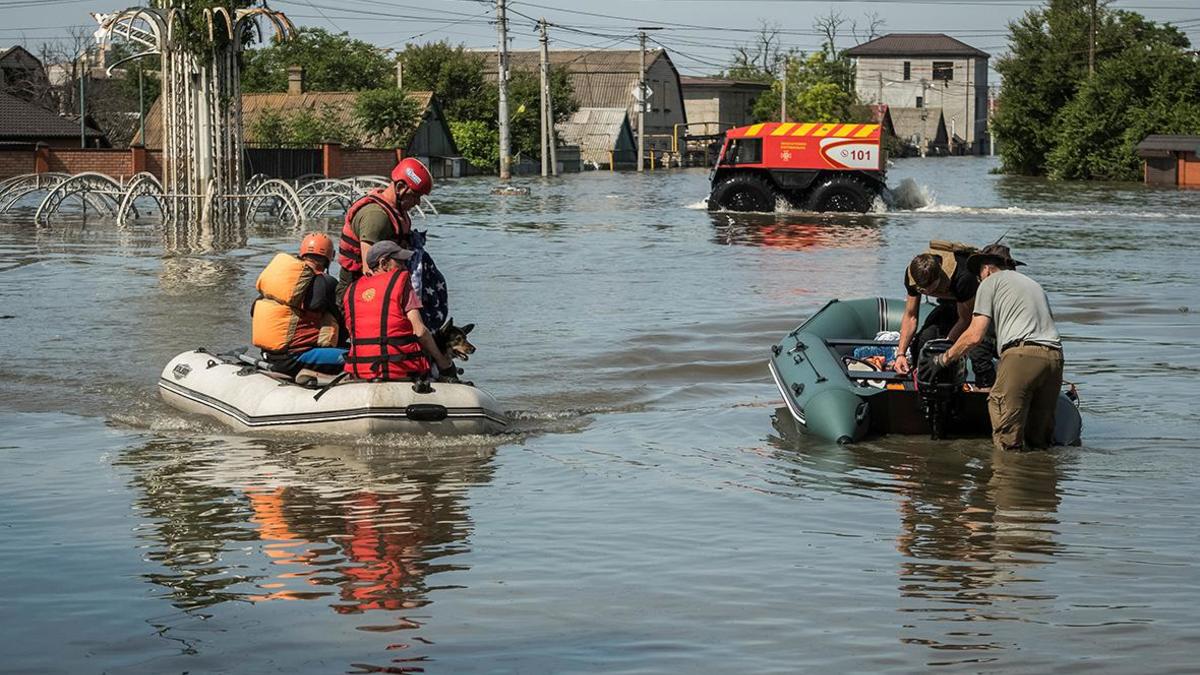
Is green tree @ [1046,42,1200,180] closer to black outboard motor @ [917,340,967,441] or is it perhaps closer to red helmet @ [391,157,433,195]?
black outboard motor @ [917,340,967,441]

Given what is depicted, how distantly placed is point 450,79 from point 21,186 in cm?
3932

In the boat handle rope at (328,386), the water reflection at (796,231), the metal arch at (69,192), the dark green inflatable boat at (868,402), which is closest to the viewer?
the boat handle rope at (328,386)

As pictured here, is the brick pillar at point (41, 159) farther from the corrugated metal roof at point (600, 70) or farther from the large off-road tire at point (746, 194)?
the corrugated metal roof at point (600, 70)

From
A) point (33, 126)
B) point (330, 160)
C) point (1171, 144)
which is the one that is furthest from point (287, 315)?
point (1171, 144)

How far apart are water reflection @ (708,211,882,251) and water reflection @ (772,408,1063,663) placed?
62.9 feet

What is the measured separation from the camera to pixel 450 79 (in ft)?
251

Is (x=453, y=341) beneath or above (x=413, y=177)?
beneath

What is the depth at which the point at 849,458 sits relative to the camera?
33.0ft

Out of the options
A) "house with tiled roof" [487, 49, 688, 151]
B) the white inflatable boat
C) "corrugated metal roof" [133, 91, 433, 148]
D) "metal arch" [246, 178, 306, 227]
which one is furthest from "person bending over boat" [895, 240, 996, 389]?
"house with tiled roof" [487, 49, 688, 151]

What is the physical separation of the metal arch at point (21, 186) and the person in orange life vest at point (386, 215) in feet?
85.9

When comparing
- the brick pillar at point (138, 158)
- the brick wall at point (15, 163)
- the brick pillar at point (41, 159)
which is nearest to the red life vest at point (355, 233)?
the brick pillar at point (138, 158)

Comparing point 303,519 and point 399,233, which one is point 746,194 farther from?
point 303,519

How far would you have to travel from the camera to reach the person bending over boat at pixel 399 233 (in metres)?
9.99

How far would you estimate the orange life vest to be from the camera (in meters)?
10.6
